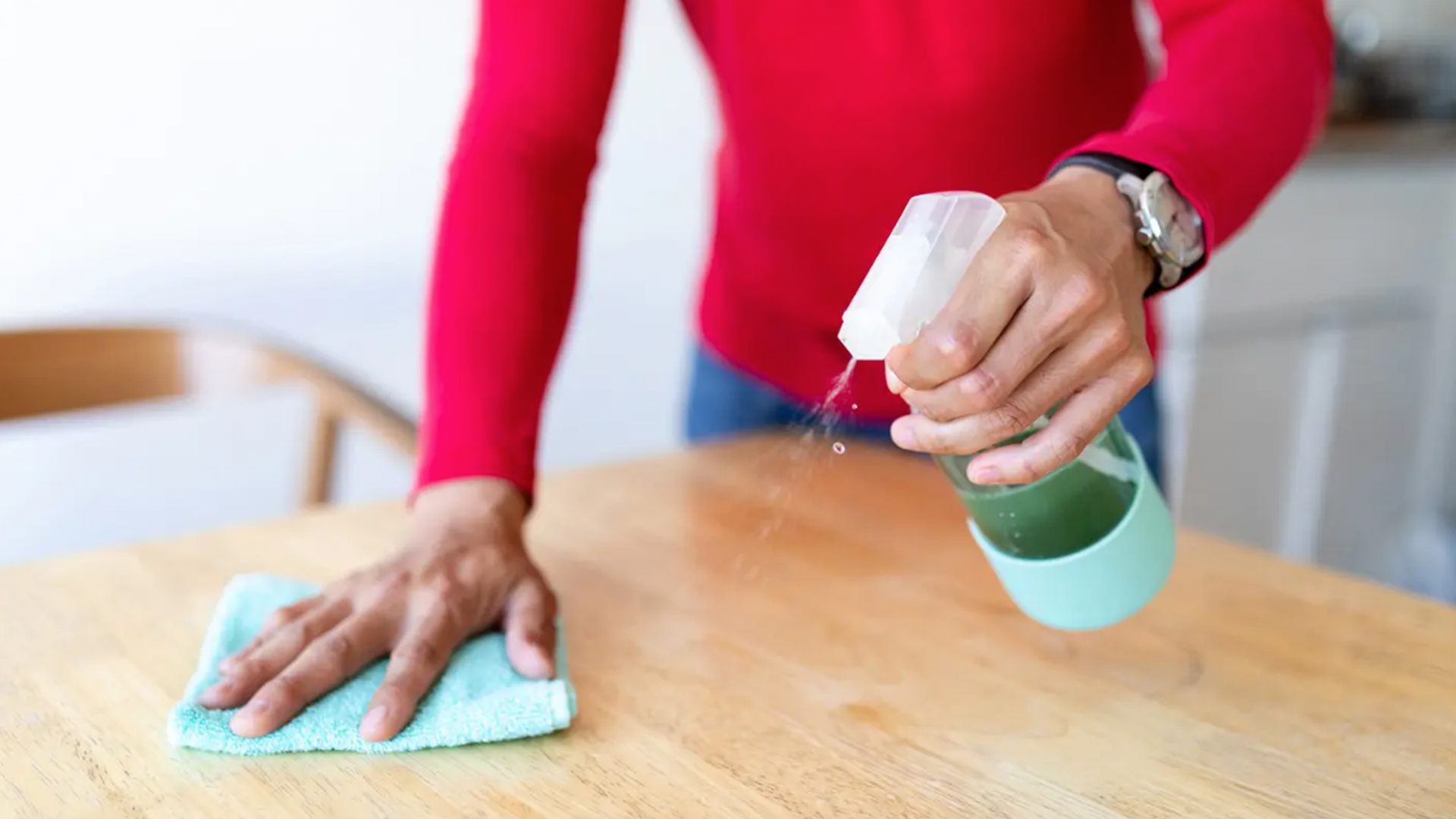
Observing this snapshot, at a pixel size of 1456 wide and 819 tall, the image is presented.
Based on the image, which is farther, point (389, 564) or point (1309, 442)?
point (1309, 442)

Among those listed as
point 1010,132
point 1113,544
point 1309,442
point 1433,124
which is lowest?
point 1309,442

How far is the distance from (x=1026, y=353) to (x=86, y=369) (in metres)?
0.98

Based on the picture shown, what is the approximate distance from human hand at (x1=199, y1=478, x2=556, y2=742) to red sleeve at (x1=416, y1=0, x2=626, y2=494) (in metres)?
0.04

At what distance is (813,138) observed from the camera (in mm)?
981

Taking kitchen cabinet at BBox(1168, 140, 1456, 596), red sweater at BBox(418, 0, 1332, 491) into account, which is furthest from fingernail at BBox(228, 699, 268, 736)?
kitchen cabinet at BBox(1168, 140, 1456, 596)

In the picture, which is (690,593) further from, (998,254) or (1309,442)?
(1309,442)

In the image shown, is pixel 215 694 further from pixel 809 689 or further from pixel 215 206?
pixel 215 206

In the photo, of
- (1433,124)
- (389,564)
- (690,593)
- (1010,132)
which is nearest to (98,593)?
(389,564)

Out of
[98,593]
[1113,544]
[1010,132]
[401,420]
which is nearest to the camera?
[1113,544]

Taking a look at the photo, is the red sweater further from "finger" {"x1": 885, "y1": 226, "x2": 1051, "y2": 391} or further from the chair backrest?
the chair backrest

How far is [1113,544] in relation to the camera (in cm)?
61

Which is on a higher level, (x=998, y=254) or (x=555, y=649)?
(x=998, y=254)

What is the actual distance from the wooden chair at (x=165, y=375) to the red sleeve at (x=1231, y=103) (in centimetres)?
69

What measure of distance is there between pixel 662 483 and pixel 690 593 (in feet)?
0.74
